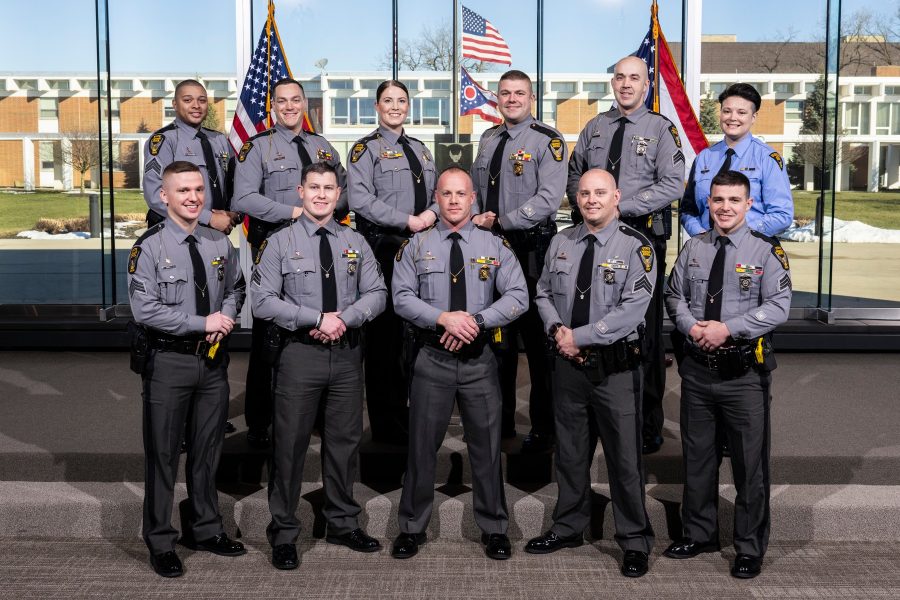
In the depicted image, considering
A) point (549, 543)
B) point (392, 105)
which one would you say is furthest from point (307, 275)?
point (549, 543)

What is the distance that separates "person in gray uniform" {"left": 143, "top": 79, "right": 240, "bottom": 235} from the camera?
4.57m

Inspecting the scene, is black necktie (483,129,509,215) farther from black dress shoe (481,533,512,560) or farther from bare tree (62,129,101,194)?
bare tree (62,129,101,194)

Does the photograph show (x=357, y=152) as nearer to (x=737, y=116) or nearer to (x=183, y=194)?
(x=183, y=194)

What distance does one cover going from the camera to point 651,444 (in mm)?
4430

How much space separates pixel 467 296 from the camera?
12.7 feet

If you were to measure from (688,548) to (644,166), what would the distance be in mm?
1656

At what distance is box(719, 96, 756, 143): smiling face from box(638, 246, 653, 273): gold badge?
0.81 metres

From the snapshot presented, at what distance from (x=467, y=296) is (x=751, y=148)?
1441 mm

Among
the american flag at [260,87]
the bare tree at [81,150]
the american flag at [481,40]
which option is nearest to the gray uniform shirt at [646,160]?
the american flag at [260,87]

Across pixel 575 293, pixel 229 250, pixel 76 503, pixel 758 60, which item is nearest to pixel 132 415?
pixel 76 503

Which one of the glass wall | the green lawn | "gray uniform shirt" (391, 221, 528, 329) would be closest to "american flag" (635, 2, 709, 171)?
the glass wall

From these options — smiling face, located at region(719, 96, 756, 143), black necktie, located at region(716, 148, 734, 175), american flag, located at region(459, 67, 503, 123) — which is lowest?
black necktie, located at region(716, 148, 734, 175)

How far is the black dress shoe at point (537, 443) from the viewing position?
14.4 ft

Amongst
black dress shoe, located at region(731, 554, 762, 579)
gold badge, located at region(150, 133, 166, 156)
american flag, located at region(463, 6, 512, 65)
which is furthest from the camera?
american flag, located at region(463, 6, 512, 65)
